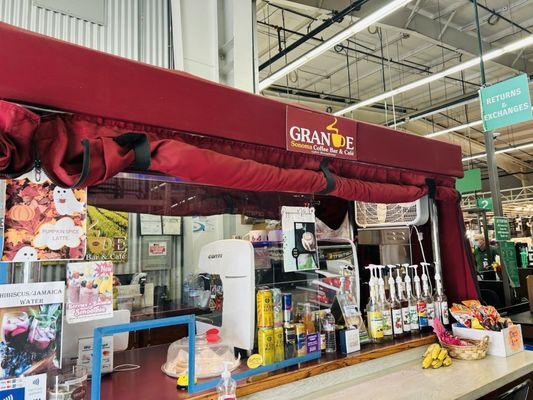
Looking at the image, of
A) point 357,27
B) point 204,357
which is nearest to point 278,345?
point 204,357

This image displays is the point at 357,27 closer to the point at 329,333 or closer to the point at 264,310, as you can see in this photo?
the point at 329,333

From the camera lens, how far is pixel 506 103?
450cm

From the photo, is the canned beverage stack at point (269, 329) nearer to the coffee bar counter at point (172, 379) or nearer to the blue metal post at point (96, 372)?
the coffee bar counter at point (172, 379)

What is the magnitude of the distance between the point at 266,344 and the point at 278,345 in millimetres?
76

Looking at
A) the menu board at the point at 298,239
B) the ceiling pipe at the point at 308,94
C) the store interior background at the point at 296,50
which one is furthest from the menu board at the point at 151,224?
the ceiling pipe at the point at 308,94

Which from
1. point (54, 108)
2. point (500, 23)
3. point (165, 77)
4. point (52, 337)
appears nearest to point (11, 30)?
point (54, 108)

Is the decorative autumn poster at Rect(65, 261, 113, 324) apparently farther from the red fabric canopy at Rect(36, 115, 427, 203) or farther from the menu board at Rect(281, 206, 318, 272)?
the menu board at Rect(281, 206, 318, 272)

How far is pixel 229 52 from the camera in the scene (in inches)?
150

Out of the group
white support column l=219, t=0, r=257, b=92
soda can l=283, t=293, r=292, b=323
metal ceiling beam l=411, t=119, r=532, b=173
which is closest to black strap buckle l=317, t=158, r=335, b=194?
soda can l=283, t=293, r=292, b=323

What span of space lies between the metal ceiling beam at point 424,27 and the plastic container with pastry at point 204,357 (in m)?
4.97

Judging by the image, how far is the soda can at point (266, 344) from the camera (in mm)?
1673

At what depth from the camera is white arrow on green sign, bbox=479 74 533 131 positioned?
4.27 metres

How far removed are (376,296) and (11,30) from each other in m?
2.04

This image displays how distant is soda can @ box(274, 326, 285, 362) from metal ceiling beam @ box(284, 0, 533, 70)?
4.88 meters
